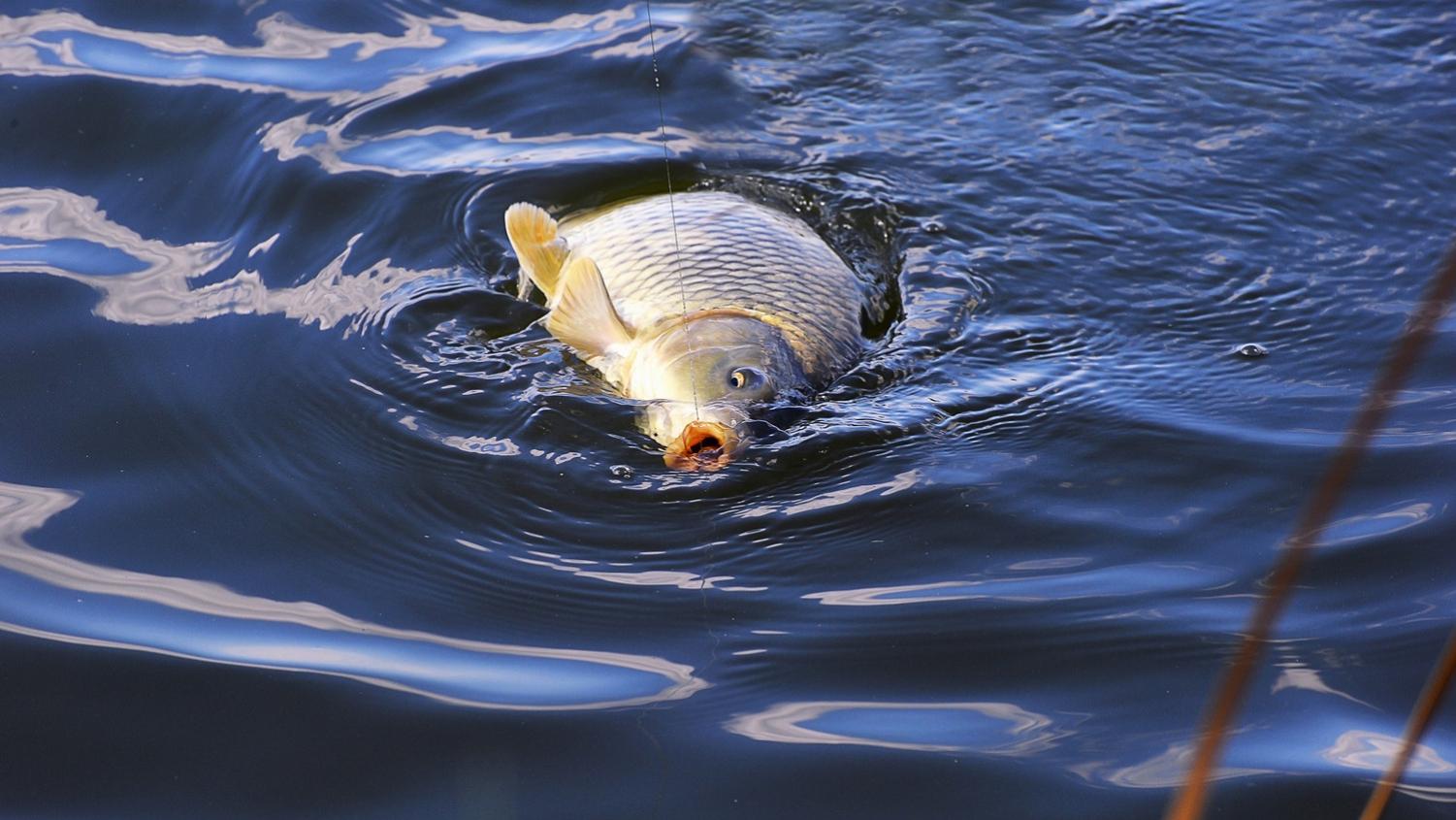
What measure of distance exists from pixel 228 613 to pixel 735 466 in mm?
1064

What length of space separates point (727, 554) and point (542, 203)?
6.56 feet

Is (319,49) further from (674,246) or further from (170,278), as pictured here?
(674,246)

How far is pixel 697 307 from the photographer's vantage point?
345cm

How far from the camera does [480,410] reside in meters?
3.32

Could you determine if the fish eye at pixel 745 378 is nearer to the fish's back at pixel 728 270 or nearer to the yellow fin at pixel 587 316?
the fish's back at pixel 728 270

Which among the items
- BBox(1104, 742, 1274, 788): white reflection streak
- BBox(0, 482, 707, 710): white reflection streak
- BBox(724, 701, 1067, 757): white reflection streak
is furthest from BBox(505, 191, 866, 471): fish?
BBox(1104, 742, 1274, 788): white reflection streak

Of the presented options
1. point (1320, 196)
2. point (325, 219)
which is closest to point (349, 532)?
point (325, 219)

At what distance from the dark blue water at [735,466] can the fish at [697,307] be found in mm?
93

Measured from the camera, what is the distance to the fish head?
3.07 metres

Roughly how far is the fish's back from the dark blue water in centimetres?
18

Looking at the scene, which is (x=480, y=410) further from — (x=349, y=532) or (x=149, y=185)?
(x=149, y=185)

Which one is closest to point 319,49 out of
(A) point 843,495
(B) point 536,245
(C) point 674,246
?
(B) point 536,245

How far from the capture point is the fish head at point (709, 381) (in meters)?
3.07

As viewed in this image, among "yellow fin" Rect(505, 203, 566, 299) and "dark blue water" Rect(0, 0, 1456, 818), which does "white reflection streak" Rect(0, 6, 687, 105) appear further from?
"yellow fin" Rect(505, 203, 566, 299)
